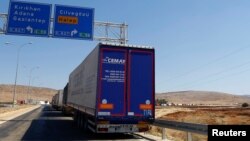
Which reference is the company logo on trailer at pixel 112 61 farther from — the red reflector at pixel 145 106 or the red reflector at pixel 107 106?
the red reflector at pixel 145 106

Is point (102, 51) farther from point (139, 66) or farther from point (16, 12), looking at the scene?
point (16, 12)

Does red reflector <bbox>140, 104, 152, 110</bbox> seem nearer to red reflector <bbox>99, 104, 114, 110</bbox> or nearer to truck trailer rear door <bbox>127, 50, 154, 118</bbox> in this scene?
truck trailer rear door <bbox>127, 50, 154, 118</bbox>

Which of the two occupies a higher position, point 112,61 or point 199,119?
point 112,61

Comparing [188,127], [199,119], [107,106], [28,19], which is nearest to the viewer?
[188,127]

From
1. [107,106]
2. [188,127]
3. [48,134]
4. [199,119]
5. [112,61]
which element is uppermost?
[112,61]

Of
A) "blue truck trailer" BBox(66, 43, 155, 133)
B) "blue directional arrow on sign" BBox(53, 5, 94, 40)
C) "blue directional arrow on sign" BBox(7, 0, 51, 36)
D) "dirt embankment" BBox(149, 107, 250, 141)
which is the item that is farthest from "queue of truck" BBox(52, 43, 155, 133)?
"blue directional arrow on sign" BBox(7, 0, 51, 36)

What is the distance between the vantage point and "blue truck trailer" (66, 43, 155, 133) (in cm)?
1491

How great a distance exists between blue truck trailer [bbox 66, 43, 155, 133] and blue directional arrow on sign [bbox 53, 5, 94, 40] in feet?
36.2

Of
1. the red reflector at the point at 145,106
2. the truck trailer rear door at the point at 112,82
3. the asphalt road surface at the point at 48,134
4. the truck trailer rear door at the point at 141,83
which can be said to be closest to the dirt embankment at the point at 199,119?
the red reflector at the point at 145,106

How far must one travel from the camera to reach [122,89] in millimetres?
15250

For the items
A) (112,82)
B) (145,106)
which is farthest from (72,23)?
(145,106)

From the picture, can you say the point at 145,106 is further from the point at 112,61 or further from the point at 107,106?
the point at 112,61

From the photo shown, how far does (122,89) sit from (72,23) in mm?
12722

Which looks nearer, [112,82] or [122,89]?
[112,82]
